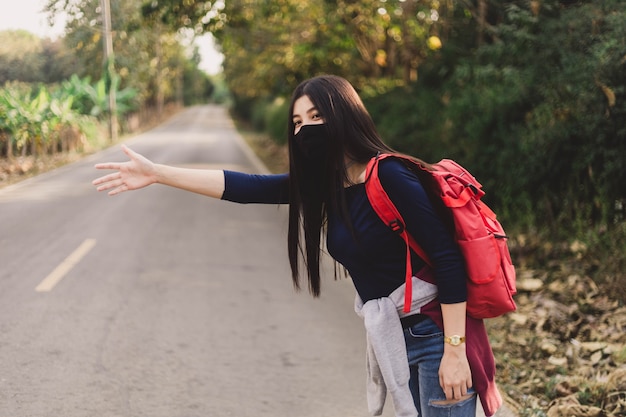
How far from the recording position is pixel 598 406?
3918 millimetres

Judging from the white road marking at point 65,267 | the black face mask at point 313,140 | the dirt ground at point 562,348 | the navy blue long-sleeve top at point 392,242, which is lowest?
the white road marking at point 65,267

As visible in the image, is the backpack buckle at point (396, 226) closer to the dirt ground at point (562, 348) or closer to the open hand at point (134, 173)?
the open hand at point (134, 173)

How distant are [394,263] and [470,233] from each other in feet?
0.91

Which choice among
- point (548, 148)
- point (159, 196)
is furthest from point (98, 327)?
point (159, 196)

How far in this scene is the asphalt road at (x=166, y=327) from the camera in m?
4.03

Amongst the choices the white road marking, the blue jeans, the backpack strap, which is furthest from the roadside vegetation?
the white road marking

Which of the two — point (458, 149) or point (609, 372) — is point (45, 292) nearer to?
point (609, 372)

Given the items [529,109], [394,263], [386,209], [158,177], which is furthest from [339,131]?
[529,109]

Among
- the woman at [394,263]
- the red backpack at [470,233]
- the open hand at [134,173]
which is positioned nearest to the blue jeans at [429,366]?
the woman at [394,263]

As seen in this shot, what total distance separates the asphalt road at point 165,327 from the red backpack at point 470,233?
2126mm

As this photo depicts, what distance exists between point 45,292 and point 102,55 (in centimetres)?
3105

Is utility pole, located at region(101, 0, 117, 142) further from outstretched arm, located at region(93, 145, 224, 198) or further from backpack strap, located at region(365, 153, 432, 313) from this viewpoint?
backpack strap, located at region(365, 153, 432, 313)

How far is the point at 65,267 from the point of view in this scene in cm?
714

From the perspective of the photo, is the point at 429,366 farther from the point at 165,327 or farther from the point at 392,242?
the point at 165,327
